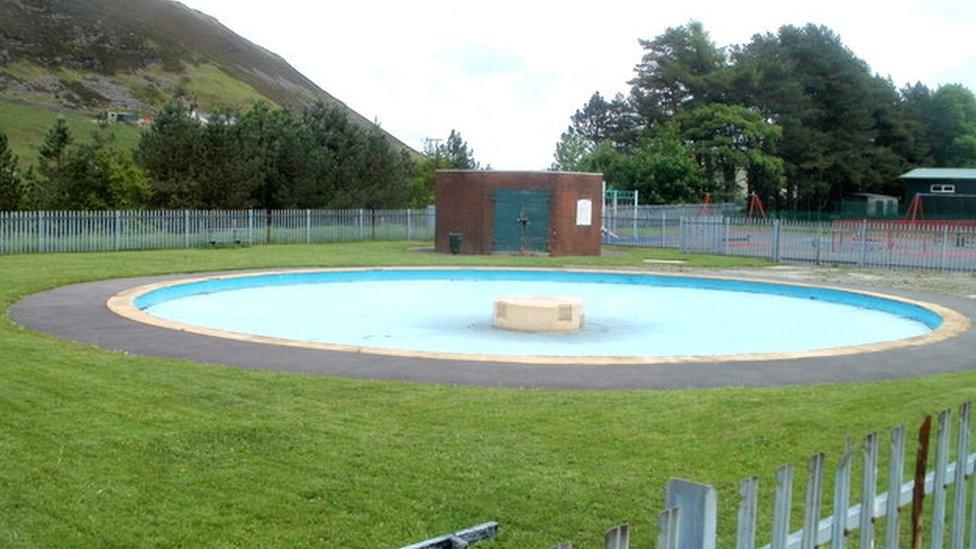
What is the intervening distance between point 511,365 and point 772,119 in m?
63.6

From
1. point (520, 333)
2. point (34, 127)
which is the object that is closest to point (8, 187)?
point (520, 333)

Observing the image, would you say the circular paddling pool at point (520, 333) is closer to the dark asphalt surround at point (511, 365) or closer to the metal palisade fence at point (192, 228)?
the dark asphalt surround at point (511, 365)

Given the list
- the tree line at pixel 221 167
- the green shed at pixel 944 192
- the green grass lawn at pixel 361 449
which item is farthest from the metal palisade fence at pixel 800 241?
the green shed at pixel 944 192

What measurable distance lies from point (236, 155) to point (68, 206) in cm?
645

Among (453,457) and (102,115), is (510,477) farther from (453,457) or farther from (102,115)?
(102,115)

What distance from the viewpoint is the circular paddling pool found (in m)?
14.9

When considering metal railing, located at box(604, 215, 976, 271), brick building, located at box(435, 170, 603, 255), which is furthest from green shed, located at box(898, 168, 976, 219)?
brick building, located at box(435, 170, 603, 255)

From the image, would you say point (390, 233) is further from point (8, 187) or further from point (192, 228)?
point (8, 187)

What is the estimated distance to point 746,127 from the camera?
2485 inches

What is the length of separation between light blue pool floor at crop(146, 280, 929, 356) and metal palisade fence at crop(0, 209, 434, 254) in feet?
33.2

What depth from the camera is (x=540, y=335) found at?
15.9 meters

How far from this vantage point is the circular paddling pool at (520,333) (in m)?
14.9

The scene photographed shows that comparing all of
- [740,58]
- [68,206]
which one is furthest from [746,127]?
[68,206]

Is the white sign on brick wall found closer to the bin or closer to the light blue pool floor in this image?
the bin
